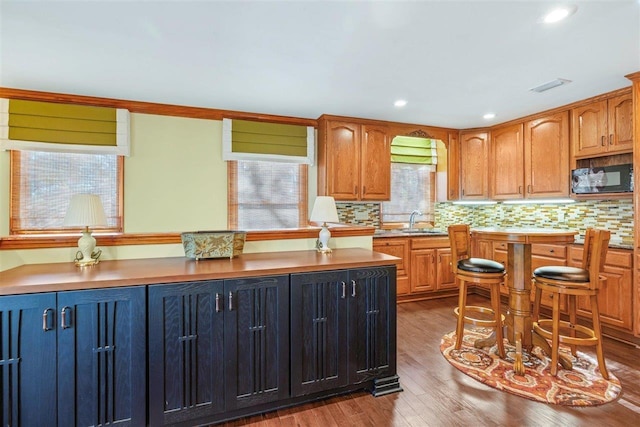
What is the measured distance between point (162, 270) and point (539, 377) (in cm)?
271

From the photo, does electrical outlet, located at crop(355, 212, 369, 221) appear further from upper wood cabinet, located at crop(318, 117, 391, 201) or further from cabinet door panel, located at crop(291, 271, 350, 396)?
cabinet door panel, located at crop(291, 271, 350, 396)

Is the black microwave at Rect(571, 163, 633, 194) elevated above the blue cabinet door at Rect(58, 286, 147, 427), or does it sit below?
above

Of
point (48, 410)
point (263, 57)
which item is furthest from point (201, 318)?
point (263, 57)

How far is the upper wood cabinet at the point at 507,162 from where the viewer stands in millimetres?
4160

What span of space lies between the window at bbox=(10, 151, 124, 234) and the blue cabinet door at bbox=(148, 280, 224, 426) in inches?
85.1

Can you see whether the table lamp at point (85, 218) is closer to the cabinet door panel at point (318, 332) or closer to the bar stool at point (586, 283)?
the cabinet door panel at point (318, 332)

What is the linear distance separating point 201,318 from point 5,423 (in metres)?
0.97

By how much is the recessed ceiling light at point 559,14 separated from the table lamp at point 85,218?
9.79 feet

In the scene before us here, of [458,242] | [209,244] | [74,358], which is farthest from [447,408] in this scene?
[74,358]

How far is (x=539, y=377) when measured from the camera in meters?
2.32

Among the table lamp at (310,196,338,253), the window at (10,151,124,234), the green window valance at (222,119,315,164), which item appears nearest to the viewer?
the table lamp at (310,196,338,253)

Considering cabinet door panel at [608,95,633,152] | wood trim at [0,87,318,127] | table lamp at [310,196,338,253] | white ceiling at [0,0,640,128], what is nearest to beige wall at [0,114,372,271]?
wood trim at [0,87,318,127]

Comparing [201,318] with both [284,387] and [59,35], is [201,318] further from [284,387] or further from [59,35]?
[59,35]

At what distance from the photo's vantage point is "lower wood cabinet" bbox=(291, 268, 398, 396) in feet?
6.48
